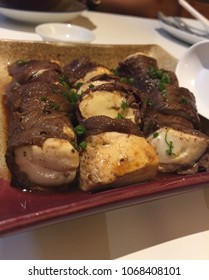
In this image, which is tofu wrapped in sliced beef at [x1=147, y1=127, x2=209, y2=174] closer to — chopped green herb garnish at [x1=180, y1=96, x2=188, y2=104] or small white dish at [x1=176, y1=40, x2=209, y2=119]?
chopped green herb garnish at [x1=180, y1=96, x2=188, y2=104]

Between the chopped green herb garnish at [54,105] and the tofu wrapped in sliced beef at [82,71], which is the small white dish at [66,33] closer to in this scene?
the tofu wrapped in sliced beef at [82,71]

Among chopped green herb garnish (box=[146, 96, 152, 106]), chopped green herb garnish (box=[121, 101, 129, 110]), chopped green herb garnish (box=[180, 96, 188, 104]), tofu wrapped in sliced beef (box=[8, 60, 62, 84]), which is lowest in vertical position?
chopped green herb garnish (box=[121, 101, 129, 110])

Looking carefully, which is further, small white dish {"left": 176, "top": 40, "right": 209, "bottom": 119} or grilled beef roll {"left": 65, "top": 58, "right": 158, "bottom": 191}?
small white dish {"left": 176, "top": 40, "right": 209, "bottom": 119}

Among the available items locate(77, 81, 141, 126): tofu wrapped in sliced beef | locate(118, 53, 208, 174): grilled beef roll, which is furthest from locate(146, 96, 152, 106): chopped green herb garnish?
locate(77, 81, 141, 126): tofu wrapped in sliced beef

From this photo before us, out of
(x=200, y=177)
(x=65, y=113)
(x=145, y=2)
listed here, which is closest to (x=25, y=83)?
(x=65, y=113)

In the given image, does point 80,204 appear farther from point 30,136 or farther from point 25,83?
point 25,83

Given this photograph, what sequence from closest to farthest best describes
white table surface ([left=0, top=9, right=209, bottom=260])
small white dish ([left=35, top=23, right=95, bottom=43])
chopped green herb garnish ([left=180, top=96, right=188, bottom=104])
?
1. white table surface ([left=0, top=9, right=209, bottom=260])
2. chopped green herb garnish ([left=180, top=96, right=188, bottom=104])
3. small white dish ([left=35, top=23, right=95, bottom=43])

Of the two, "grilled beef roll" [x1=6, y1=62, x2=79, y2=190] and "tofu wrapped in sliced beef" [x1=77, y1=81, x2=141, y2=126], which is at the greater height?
"tofu wrapped in sliced beef" [x1=77, y1=81, x2=141, y2=126]

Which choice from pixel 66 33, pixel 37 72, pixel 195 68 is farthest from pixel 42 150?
pixel 66 33
